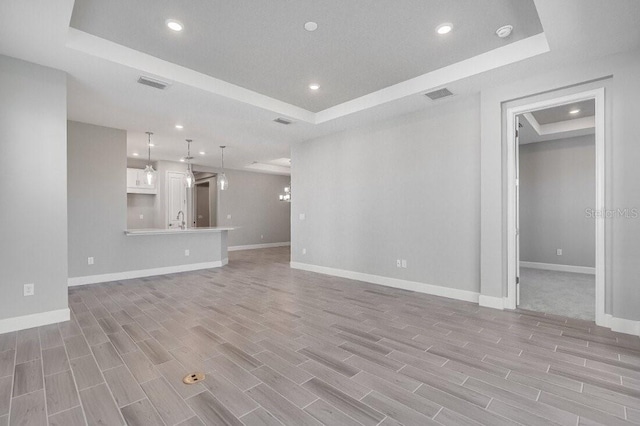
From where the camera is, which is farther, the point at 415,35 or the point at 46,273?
the point at 46,273

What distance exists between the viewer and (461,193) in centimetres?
426

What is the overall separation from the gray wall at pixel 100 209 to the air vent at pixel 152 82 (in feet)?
8.79

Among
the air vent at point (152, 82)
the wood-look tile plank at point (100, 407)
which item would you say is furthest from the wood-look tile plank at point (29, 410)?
the air vent at point (152, 82)

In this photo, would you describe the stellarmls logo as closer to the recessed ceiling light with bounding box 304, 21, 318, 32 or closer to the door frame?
the door frame

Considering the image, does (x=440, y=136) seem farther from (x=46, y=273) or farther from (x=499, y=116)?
(x=46, y=273)

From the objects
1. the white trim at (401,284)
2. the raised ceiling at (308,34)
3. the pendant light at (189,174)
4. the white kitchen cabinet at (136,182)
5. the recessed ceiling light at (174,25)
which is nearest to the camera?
the raised ceiling at (308,34)

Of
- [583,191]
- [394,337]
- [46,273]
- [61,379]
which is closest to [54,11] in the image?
[46,273]

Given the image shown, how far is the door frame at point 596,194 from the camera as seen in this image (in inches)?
125

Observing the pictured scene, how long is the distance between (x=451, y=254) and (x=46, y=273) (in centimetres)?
510

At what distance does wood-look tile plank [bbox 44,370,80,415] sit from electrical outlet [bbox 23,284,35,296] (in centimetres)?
155

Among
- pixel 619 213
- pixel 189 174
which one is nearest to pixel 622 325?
pixel 619 213

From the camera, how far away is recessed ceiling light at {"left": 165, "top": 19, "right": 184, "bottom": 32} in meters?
2.84

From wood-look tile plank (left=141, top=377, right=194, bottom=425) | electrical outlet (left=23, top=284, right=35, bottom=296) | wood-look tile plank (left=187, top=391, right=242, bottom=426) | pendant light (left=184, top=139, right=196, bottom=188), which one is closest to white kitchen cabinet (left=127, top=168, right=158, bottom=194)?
pendant light (left=184, top=139, right=196, bottom=188)

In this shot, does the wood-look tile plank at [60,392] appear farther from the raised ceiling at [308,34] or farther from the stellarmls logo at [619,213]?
the stellarmls logo at [619,213]
